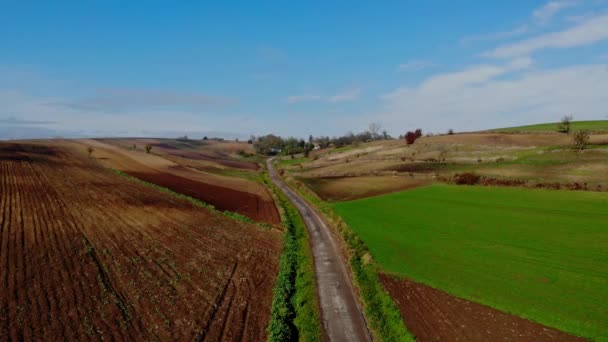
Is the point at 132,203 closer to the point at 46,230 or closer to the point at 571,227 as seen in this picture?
the point at 46,230

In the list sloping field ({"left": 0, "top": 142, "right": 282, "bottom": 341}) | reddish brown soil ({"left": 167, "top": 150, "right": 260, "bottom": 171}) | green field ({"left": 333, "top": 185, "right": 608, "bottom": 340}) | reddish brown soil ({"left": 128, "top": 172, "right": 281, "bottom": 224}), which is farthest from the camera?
reddish brown soil ({"left": 167, "top": 150, "right": 260, "bottom": 171})

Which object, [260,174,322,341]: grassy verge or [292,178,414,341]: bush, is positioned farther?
[260,174,322,341]: grassy verge

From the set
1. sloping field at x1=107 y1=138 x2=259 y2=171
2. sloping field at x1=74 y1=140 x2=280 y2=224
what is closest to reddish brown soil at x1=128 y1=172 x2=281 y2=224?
sloping field at x1=74 y1=140 x2=280 y2=224

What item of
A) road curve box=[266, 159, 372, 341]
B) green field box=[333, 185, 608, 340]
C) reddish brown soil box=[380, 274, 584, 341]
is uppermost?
green field box=[333, 185, 608, 340]

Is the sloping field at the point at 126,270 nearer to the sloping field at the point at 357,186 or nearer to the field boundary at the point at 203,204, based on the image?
the field boundary at the point at 203,204

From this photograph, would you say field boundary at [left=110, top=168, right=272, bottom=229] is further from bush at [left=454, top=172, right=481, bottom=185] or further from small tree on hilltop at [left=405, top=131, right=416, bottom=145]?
small tree on hilltop at [left=405, top=131, right=416, bottom=145]

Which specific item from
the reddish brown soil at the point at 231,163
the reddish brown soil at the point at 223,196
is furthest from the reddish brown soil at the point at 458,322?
the reddish brown soil at the point at 231,163

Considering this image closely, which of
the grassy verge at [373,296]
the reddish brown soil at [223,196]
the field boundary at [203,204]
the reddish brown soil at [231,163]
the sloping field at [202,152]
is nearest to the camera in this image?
the grassy verge at [373,296]

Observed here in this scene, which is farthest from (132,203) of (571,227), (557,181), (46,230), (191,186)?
(557,181)
